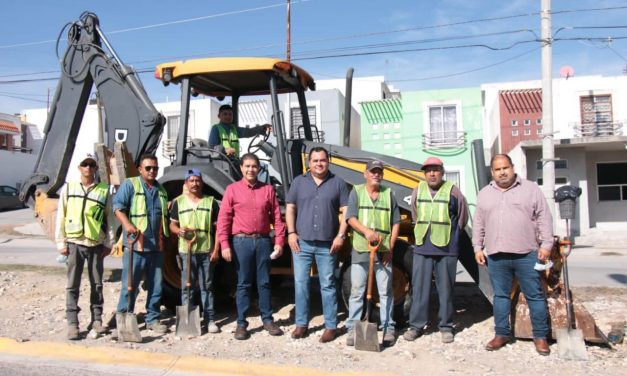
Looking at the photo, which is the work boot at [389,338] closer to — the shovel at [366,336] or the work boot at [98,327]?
the shovel at [366,336]

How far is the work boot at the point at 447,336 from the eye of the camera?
195 inches

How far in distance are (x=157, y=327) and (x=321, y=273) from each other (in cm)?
178

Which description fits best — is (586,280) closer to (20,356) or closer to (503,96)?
(20,356)

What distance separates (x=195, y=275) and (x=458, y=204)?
2.76m

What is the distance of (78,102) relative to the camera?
23.6 feet

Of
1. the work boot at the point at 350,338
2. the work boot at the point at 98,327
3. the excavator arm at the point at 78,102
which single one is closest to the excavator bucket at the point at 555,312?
the work boot at the point at 350,338

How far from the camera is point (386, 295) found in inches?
196

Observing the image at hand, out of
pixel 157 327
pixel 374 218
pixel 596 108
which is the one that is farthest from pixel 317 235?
pixel 596 108

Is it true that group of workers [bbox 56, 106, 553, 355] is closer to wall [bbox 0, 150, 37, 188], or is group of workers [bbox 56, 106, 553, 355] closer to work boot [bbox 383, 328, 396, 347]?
work boot [bbox 383, 328, 396, 347]

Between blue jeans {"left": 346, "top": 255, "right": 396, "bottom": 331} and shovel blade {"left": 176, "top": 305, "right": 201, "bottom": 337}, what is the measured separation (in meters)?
1.51

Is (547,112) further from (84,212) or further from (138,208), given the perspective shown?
(84,212)

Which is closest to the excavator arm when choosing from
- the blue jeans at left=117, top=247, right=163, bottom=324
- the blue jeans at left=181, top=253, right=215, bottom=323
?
the blue jeans at left=117, top=247, right=163, bottom=324

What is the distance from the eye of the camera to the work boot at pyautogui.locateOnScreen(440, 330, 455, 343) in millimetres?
4965

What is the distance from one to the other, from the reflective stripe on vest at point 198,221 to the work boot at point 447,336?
2.46 meters
